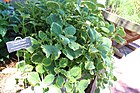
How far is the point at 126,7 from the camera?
3857 millimetres

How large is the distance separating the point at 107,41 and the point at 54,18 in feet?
1.14

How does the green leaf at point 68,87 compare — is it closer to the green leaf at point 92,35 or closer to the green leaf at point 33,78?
the green leaf at point 33,78

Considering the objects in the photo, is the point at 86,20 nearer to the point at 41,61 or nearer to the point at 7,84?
the point at 41,61

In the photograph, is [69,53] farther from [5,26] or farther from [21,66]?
[5,26]

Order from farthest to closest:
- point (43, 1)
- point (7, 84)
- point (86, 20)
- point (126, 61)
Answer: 1. point (126, 61)
2. point (43, 1)
3. point (86, 20)
4. point (7, 84)

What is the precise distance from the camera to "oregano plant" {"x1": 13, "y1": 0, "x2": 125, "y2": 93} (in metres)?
1.02

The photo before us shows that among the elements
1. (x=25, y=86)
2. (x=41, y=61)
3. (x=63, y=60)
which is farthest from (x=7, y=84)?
(x=63, y=60)

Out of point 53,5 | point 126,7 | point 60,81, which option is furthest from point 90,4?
point 126,7

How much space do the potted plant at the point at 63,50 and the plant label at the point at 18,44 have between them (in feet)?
0.15

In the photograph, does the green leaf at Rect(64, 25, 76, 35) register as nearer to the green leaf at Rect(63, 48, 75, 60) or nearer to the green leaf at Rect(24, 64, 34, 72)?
the green leaf at Rect(63, 48, 75, 60)

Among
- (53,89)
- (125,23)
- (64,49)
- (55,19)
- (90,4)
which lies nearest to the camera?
(53,89)

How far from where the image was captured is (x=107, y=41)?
1224 millimetres

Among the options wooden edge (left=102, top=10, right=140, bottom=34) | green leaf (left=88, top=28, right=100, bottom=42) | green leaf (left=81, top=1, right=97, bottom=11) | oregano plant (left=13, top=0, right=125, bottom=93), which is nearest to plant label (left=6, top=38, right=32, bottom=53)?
oregano plant (left=13, top=0, right=125, bottom=93)

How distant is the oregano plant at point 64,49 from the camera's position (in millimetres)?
1022
